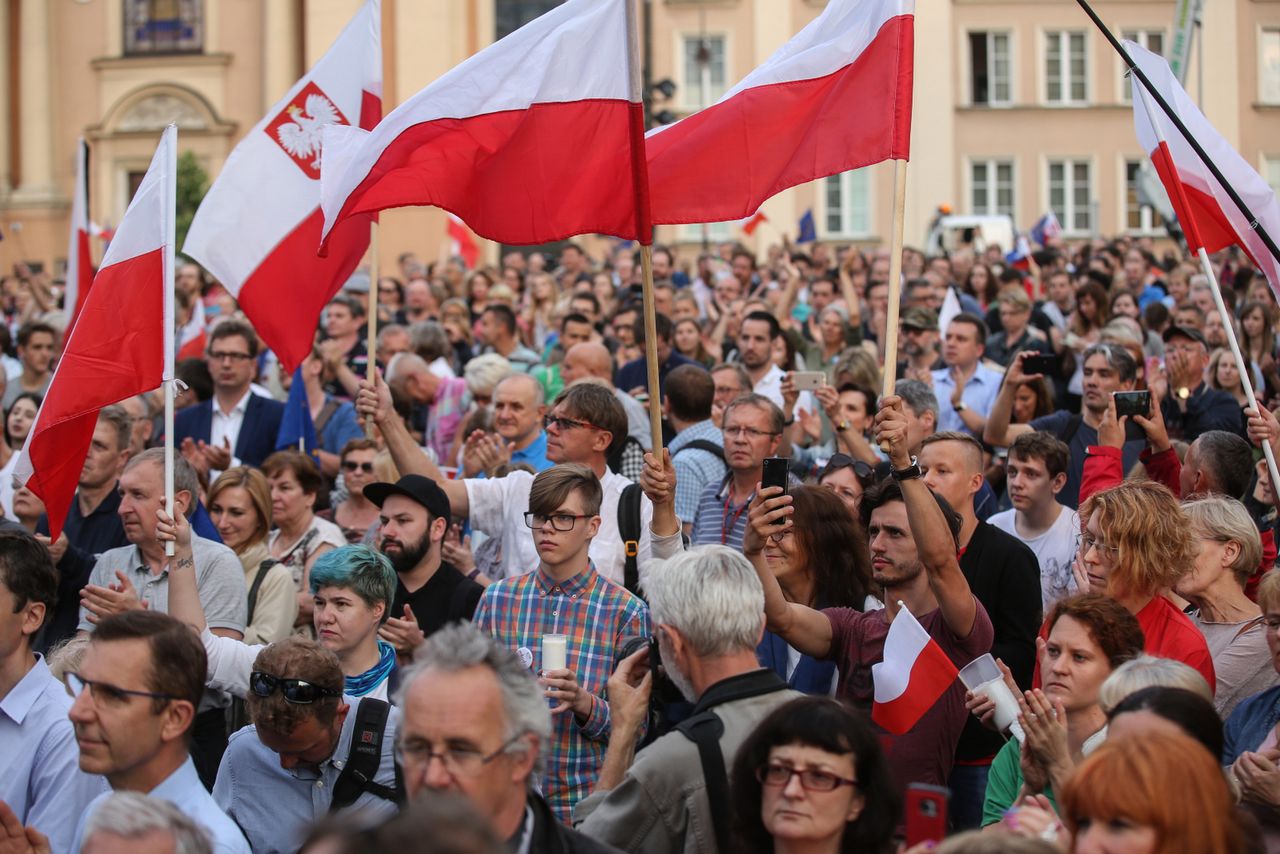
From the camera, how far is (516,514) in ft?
24.3

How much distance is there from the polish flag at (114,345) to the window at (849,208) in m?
35.2

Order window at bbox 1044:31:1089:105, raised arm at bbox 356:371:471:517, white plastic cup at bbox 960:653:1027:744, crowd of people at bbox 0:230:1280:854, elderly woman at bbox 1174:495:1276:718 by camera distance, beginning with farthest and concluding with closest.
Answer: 1. window at bbox 1044:31:1089:105
2. raised arm at bbox 356:371:471:517
3. elderly woman at bbox 1174:495:1276:718
4. white plastic cup at bbox 960:653:1027:744
5. crowd of people at bbox 0:230:1280:854

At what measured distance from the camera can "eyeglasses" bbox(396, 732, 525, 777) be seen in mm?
3688

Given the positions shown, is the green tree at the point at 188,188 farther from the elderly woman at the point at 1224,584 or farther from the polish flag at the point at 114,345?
the elderly woman at the point at 1224,584

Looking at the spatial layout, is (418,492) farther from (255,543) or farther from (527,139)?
(527,139)

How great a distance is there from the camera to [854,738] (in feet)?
13.3

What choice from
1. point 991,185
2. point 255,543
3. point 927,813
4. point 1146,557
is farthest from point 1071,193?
point 927,813

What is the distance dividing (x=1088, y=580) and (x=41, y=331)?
8.93 meters

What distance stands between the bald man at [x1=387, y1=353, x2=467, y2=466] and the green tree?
24.9 m

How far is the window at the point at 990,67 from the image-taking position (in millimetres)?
42344

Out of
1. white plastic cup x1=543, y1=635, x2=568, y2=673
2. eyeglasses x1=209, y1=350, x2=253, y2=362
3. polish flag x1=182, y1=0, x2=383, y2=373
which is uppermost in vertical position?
polish flag x1=182, y1=0, x2=383, y2=373

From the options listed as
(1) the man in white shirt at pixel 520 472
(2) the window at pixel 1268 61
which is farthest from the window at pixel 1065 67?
(1) the man in white shirt at pixel 520 472

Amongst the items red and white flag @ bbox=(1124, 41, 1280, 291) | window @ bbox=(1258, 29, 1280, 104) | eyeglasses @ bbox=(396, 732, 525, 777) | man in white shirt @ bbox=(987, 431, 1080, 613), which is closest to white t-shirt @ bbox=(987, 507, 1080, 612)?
man in white shirt @ bbox=(987, 431, 1080, 613)

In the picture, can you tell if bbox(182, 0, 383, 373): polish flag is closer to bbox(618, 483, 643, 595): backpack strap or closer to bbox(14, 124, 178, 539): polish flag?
bbox(14, 124, 178, 539): polish flag
